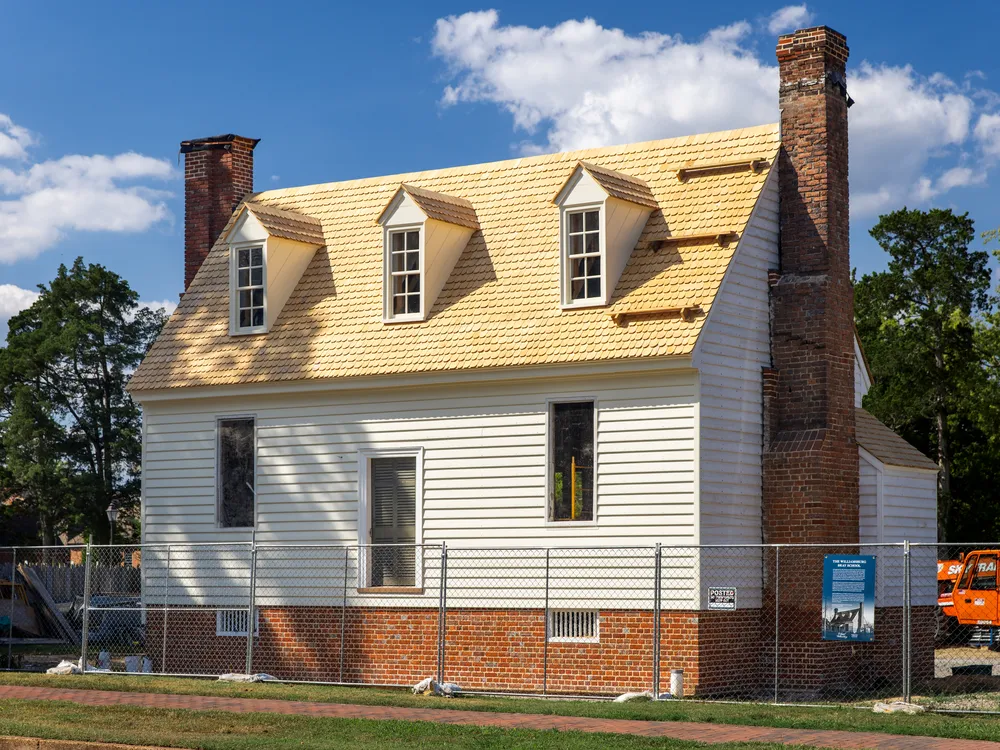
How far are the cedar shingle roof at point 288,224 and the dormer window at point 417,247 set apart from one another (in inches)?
82.7

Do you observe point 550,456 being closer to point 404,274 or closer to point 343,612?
point 343,612

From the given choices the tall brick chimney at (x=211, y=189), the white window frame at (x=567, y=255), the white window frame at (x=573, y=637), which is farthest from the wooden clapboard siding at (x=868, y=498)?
the tall brick chimney at (x=211, y=189)

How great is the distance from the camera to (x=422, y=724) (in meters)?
14.8

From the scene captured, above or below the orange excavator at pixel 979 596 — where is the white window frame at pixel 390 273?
above

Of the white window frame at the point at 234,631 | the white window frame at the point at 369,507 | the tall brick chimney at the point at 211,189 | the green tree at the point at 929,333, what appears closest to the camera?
the white window frame at the point at 369,507

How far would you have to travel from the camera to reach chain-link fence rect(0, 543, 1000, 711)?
64.9ft

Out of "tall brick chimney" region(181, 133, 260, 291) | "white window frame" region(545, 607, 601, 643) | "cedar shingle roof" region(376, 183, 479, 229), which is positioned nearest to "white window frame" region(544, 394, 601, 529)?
"white window frame" region(545, 607, 601, 643)

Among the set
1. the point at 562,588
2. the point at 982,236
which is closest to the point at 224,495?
the point at 562,588

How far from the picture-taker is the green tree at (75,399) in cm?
5950

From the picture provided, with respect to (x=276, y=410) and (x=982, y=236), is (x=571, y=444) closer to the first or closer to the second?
(x=276, y=410)

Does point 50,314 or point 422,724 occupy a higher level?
point 50,314

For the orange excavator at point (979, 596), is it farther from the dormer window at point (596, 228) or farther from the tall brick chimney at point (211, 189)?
the tall brick chimney at point (211, 189)

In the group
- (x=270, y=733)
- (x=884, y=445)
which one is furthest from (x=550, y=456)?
(x=270, y=733)

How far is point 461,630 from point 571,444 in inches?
134
